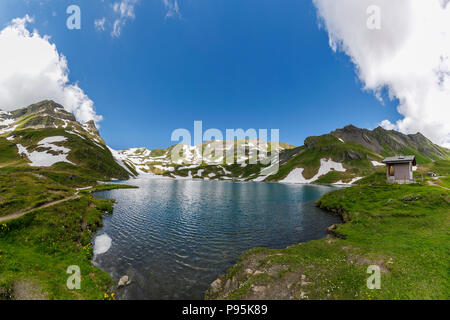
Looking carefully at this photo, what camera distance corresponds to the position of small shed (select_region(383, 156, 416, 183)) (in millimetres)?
54781

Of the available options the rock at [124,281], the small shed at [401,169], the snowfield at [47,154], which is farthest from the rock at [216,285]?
the snowfield at [47,154]

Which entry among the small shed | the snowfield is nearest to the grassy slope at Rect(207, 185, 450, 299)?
the small shed

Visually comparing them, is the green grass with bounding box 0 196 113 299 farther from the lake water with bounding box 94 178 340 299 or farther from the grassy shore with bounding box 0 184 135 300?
the lake water with bounding box 94 178 340 299

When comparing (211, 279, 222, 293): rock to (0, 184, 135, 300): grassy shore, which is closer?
(0, 184, 135, 300): grassy shore

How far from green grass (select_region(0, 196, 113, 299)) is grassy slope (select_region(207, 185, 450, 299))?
12.2 meters

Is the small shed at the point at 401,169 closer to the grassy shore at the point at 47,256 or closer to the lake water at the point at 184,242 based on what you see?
the lake water at the point at 184,242

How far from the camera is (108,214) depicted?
142 ft

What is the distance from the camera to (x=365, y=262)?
1708 centimetres

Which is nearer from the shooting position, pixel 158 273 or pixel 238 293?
pixel 238 293
